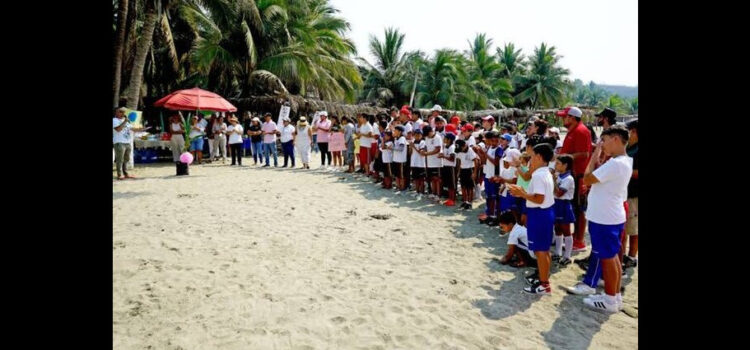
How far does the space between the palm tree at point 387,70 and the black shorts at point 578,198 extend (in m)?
29.4

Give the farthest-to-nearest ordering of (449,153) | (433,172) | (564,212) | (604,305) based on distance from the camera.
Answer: (433,172)
(449,153)
(564,212)
(604,305)

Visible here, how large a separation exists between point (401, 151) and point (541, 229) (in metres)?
5.52

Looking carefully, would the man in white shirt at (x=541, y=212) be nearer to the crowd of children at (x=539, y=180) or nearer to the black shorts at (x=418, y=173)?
the crowd of children at (x=539, y=180)

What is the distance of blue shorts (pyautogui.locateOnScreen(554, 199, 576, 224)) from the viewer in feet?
17.6

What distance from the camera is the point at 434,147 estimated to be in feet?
27.9

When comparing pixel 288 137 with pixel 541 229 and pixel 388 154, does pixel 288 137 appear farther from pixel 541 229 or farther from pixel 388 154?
pixel 541 229

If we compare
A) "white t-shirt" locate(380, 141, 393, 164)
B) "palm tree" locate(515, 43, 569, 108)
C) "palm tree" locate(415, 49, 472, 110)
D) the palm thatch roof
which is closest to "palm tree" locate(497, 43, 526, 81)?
"palm tree" locate(515, 43, 569, 108)

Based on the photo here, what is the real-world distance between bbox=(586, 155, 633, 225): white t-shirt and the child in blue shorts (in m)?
1.12

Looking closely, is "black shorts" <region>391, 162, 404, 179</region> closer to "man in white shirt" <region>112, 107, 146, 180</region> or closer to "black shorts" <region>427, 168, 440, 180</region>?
"black shorts" <region>427, 168, 440, 180</region>

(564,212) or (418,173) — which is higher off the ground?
(418,173)

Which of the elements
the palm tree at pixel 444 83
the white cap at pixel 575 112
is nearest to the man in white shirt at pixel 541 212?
the white cap at pixel 575 112

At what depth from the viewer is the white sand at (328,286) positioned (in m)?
3.49

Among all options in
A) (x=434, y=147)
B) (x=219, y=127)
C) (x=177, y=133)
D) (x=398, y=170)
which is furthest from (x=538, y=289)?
(x=219, y=127)
